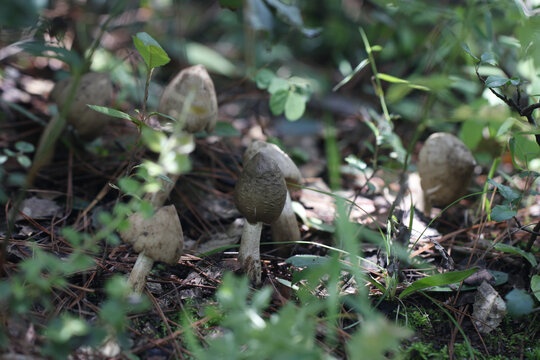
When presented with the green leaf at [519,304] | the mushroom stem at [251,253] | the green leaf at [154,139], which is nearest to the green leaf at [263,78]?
the mushroom stem at [251,253]

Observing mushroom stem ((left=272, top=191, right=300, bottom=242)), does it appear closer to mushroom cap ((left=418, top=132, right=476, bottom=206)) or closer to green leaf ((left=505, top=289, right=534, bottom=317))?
mushroom cap ((left=418, top=132, right=476, bottom=206))

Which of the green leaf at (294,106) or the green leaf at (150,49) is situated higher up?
the green leaf at (150,49)

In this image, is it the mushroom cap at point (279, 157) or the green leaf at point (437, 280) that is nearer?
the green leaf at point (437, 280)

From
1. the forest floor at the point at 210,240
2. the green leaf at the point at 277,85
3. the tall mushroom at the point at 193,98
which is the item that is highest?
the tall mushroom at the point at 193,98

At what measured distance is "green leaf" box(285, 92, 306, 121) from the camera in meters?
2.97

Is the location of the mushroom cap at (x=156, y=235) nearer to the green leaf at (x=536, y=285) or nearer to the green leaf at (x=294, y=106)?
the green leaf at (x=294, y=106)

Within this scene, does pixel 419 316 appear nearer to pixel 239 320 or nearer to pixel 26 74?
pixel 239 320

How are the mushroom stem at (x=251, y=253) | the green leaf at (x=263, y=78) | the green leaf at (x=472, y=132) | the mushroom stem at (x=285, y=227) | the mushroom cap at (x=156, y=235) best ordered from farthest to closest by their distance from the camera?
the green leaf at (x=472, y=132)
the green leaf at (x=263, y=78)
the mushroom stem at (x=285, y=227)
the mushroom stem at (x=251, y=253)
the mushroom cap at (x=156, y=235)

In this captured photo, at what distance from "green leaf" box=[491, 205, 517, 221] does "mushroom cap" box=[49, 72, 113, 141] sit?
7.86 ft

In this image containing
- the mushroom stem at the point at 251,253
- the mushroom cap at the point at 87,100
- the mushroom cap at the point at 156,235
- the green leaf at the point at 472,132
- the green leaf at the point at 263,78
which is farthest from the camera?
the green leaf at the point at 472,132

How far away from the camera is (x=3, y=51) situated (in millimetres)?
3441

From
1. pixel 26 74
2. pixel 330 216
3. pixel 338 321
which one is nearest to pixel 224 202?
pixel 330 216

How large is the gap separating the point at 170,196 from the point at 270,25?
1.47 meters

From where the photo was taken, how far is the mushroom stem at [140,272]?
81.4 inches
